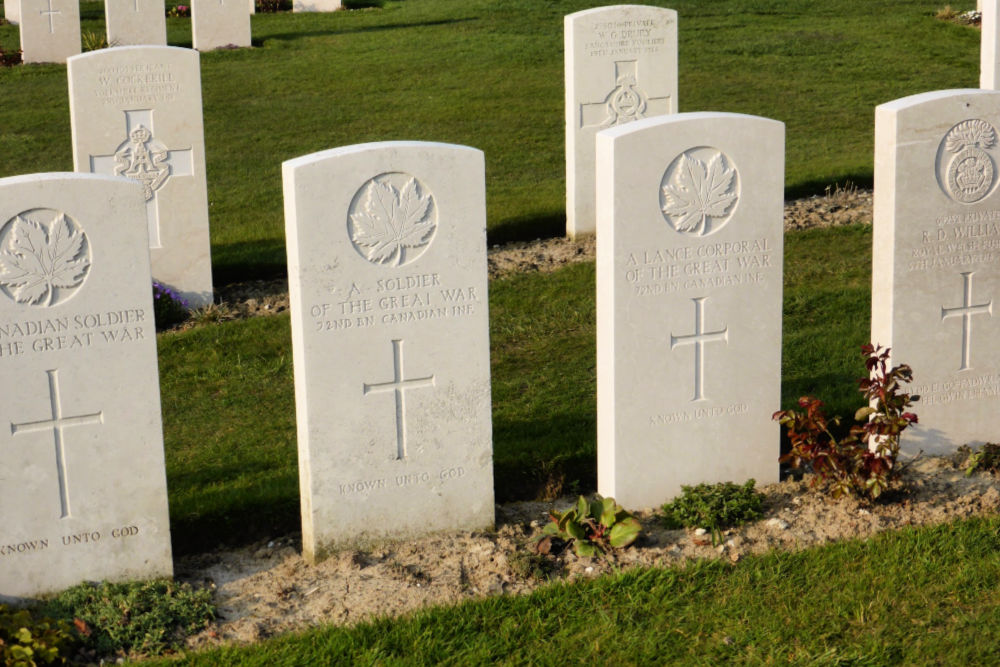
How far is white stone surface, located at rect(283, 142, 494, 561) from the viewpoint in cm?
591

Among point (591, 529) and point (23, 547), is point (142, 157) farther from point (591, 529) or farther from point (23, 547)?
point (591, 529)

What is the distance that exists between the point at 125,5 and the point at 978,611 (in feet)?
58.2

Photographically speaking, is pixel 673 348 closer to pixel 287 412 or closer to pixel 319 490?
pixel 319 490

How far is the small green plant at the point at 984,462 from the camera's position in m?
6.89

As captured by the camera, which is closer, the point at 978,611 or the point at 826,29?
the point at 978,611

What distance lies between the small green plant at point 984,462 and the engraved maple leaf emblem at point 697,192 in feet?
6.43

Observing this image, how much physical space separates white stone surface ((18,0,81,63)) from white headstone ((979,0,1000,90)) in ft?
45.3

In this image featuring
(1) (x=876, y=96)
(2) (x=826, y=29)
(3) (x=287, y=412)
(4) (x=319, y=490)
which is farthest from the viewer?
(2) (x=826, y=29)

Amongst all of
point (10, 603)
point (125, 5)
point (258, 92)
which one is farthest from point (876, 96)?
point (10, 603)

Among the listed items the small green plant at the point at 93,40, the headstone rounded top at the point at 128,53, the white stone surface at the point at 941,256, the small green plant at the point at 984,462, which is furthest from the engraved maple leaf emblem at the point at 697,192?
the small green plant at the point at 93,40

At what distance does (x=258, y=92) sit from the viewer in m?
18.4

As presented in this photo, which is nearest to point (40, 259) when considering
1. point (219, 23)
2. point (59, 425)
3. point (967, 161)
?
point (59, 425)

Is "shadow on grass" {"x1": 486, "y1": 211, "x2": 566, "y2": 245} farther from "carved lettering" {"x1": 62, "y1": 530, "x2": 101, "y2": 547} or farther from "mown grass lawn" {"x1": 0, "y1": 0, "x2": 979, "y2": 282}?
"carved lettering" {"x1": 62, "y1": 530, "x2": 101, "y2": 547}

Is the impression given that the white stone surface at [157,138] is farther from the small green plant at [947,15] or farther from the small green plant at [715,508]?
the small green plant at [947,15]
